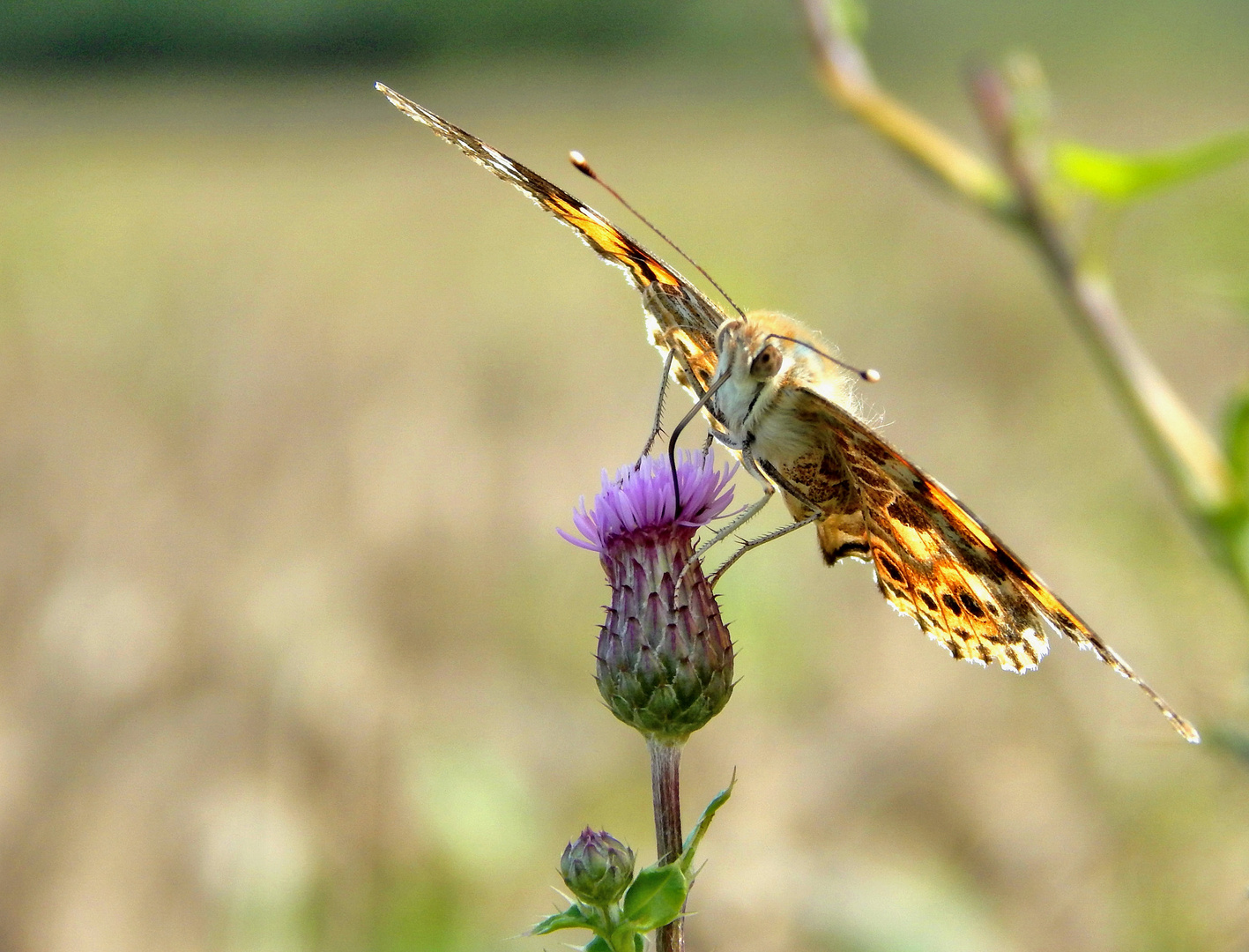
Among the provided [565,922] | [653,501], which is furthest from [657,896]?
[653,501]

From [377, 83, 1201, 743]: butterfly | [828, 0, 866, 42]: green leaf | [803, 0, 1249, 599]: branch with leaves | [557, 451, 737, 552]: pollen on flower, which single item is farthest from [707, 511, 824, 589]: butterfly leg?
[828, 0, 866, 42]: green leaf

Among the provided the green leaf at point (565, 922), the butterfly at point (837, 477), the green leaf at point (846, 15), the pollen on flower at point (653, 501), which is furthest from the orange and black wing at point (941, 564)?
the green leaf at point (846, 15)

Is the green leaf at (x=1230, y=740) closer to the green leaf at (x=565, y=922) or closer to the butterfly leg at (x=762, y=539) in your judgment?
the butterfly leg at (x=762, y=539)

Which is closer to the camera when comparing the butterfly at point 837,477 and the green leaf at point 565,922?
the green leaf at point 565,922

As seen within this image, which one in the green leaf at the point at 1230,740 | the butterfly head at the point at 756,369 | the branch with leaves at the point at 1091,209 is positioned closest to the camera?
the green leaf at the point at 1230,740

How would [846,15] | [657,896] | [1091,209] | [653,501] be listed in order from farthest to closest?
[846,15]
[1091,209]
[653,501]
[657,896]

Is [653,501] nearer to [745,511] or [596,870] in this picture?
[745,511]

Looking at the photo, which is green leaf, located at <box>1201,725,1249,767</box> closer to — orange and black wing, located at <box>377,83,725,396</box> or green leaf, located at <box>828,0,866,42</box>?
orange and black wing, located at <box>377,83,725,396</box>
